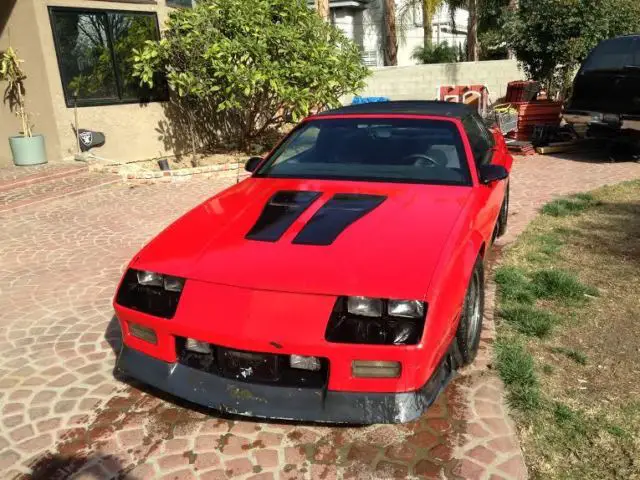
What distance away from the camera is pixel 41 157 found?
30.5ft

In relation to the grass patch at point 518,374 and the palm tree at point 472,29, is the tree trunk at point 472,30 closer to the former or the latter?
the palm tree at point 472,29

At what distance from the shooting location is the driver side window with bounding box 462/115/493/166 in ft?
12.7

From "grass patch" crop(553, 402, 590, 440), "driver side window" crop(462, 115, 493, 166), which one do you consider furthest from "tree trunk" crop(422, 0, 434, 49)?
"grass patch" crop(553, 402, 590, 440)

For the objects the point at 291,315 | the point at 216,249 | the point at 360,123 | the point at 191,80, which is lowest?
the point at 291,315

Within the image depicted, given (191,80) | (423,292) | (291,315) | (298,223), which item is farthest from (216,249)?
(191,80)

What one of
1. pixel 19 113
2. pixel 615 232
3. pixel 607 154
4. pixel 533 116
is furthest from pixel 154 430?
pixel 533 116

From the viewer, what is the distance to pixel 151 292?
2.71 metres

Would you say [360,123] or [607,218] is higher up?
[360,123]

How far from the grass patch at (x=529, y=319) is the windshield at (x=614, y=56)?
6.92 m

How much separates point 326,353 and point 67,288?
333cm

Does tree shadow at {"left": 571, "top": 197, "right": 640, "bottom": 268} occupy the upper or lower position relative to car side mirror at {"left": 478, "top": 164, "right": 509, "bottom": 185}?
lower

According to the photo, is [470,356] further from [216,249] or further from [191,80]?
[191,80]

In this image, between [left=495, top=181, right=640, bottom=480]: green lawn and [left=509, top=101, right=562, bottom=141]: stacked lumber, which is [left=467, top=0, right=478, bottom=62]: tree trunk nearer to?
[left=509, top=101, right=562, bottom=141]: stacked lumber

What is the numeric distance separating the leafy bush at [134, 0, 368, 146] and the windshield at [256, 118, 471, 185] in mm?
5436
